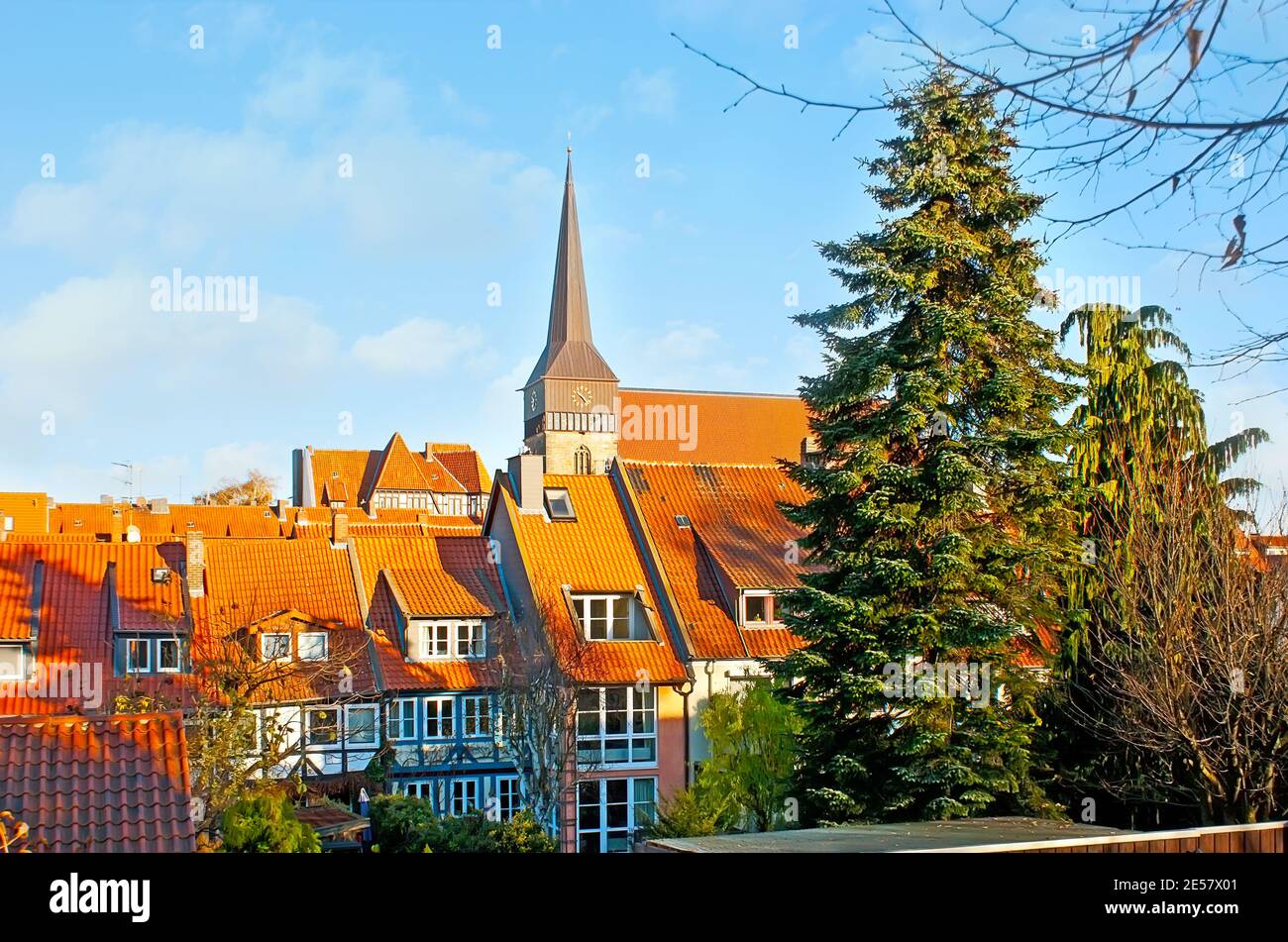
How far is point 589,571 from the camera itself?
32312mm

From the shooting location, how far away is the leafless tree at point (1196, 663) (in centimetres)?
1678

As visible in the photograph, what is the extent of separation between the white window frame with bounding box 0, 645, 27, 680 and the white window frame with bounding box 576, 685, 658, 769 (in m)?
13.5

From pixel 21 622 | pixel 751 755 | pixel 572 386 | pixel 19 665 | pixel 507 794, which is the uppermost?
pixel 572 386

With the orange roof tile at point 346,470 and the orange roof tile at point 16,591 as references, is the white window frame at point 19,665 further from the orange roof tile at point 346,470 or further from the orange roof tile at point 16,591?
the orange roof tile at point 346,470

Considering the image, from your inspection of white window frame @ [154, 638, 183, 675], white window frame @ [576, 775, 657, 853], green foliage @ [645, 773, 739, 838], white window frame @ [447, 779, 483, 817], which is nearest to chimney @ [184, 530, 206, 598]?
white window frame @ [154, 638, 183, 675]

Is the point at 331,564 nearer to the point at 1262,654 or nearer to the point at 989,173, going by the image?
the point at 989,173

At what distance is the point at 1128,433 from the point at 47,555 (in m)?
27.8

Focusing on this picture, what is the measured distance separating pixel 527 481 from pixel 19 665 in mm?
13357

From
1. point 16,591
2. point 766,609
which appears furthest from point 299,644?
point 766,609

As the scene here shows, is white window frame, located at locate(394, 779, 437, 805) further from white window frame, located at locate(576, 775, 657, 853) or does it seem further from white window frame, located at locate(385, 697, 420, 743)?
white window frame, located at locate(576, 775, 657, 853)

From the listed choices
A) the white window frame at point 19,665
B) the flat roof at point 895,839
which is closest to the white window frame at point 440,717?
the white window frame at point 19,665

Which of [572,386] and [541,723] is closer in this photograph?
[541,723]

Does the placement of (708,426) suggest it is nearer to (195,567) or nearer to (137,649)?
(195,567)

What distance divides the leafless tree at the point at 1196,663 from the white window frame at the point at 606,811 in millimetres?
13701
